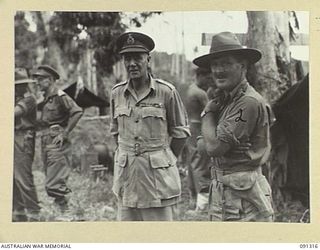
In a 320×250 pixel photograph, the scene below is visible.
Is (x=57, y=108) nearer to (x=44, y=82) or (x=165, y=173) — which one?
(x=44, y=82)

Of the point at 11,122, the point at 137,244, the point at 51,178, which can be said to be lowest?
the point at 137,244

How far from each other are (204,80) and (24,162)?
535 millimetres

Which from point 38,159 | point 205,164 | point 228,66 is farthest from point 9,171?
point 228,66

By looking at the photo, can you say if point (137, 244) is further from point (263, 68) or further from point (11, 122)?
Answer: point (263, 68)

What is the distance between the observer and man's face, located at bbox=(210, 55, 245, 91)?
1.38 m

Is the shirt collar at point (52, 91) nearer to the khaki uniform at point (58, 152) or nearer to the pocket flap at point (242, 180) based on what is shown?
the khaki uniform at point (58, 152)

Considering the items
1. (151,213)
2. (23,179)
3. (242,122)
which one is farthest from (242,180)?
(23,179)

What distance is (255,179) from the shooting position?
1.38 metres

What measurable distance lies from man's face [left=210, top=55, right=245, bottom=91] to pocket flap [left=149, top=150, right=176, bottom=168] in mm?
234

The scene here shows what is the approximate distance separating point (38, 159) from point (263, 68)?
2.15 ft

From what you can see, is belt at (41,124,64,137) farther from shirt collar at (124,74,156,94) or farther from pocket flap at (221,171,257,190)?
pocket flap at (221,171,257,190)

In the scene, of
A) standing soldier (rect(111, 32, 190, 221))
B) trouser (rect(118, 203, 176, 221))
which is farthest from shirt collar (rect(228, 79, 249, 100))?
trouser (rect(118, 203, 176, 221))

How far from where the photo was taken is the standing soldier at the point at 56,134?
1.42 meters
